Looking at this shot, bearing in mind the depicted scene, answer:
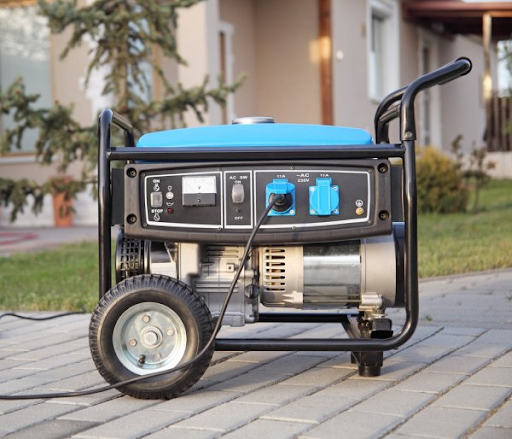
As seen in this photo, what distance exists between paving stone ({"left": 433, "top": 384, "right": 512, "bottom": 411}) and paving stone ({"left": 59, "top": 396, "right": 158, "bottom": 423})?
97 centimetres

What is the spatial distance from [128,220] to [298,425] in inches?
35.2

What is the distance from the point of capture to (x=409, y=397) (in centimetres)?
292

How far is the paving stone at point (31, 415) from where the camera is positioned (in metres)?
2.68

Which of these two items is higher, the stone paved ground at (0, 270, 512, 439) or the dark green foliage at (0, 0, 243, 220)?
the dark green foliage at (0, 0, 243, 220)

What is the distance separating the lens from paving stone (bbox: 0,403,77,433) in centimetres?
268

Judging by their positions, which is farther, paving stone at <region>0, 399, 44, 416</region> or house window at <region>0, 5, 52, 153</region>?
house window at <region>0, 5, 52, 153</region>

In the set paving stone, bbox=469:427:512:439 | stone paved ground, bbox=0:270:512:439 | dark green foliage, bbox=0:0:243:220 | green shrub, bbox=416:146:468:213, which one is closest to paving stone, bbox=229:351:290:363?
stone paved ground, bbox=0:270:512:439

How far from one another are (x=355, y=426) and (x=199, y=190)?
913 mm

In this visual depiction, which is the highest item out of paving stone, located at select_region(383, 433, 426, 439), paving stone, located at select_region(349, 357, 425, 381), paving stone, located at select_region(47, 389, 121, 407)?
paving stone, located at select_region(349, 357, 425, 381)

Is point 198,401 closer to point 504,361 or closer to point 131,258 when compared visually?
point 131,258

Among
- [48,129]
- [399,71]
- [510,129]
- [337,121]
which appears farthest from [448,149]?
[48,129]

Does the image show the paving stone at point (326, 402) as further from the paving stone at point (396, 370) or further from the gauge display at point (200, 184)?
the gauge display at point (200, 184)

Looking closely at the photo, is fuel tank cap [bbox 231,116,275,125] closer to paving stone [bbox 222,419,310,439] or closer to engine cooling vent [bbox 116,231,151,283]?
engine cooling vent [bbox 116,231,151,283]

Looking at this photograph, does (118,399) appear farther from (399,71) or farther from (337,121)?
(399,71)
